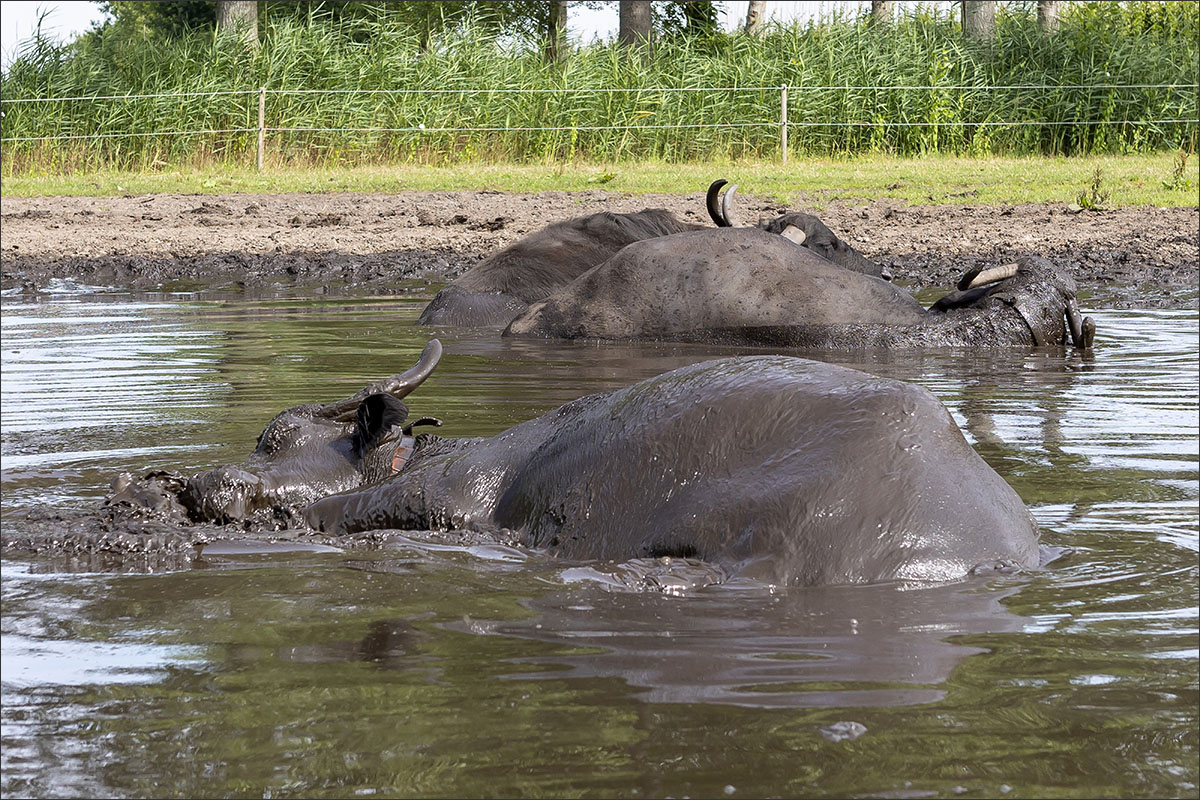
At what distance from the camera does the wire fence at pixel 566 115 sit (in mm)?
22859

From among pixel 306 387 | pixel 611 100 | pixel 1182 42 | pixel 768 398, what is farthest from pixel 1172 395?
pixel 1182 42

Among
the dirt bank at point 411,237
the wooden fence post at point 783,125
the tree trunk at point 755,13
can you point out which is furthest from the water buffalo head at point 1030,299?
the tree trunk at point 755,13

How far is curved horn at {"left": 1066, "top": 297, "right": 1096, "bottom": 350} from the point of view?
30.3 feet

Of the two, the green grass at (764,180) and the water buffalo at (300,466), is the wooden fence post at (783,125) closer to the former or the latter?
the green grass at (764,180)

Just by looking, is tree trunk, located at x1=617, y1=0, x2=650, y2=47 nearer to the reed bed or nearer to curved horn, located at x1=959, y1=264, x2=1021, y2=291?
the reed bed

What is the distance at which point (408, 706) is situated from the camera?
3.22 metres

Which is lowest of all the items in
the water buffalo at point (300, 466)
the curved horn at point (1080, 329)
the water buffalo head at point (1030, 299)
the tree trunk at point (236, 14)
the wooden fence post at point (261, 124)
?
the water buffalo at point (300, 466)

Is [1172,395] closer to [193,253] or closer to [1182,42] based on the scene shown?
[193,253]

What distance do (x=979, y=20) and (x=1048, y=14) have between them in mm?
2571

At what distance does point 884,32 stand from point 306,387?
65.9 feet

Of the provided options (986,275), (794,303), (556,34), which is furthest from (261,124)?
(986,275)

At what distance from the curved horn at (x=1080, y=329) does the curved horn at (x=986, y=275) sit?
17.5 inches

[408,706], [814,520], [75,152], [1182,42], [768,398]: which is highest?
[1182,42]

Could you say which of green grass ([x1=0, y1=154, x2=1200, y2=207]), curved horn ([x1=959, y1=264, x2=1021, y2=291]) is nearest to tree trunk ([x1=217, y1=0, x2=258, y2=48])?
green grass ([x1=0, y1=154, x2=1200, y2=207])
